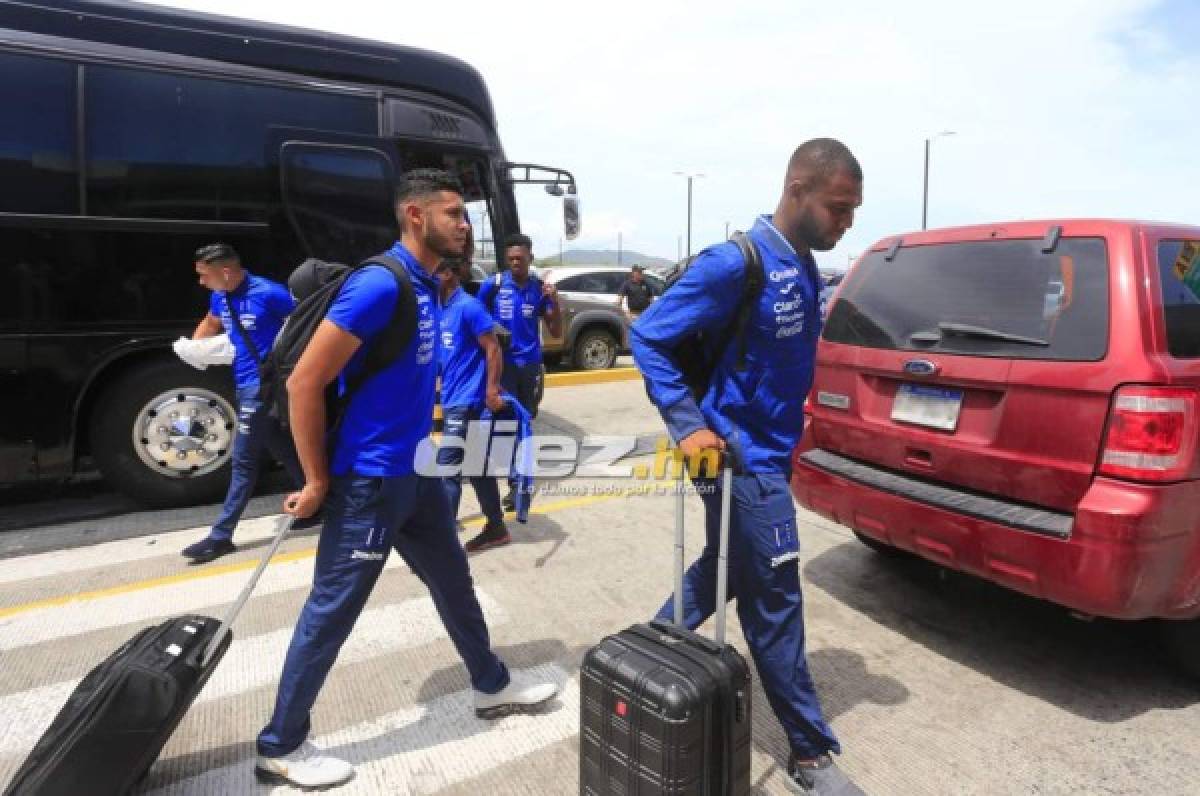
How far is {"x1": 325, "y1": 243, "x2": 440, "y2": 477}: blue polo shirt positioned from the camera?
2.09 metres

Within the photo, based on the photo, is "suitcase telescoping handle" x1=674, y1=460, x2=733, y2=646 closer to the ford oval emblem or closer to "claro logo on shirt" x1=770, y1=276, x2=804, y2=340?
"claro logo on shirt" x1=770, y1=276, x2=804, y2=340

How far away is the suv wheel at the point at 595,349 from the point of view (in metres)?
12.4

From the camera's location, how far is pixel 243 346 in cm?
432

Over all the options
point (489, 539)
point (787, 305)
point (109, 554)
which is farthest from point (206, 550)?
point (787, 305)

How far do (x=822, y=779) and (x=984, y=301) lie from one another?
1954mm

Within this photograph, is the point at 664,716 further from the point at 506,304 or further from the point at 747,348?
the point at 506,304

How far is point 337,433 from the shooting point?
2215 millimetres

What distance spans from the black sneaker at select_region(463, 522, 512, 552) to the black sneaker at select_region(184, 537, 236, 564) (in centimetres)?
143

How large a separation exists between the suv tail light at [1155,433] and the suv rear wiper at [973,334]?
366 mm

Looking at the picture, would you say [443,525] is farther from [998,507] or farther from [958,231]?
[958,231]

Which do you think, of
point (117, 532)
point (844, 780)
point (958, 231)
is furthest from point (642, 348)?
point (117, 532)

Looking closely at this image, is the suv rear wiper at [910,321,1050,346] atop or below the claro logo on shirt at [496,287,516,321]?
below

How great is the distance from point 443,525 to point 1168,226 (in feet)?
9.82

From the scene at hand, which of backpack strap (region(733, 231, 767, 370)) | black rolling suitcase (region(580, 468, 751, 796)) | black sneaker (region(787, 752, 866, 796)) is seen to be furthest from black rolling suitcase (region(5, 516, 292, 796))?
black sneaker (region(787, 752, 866, 796))
